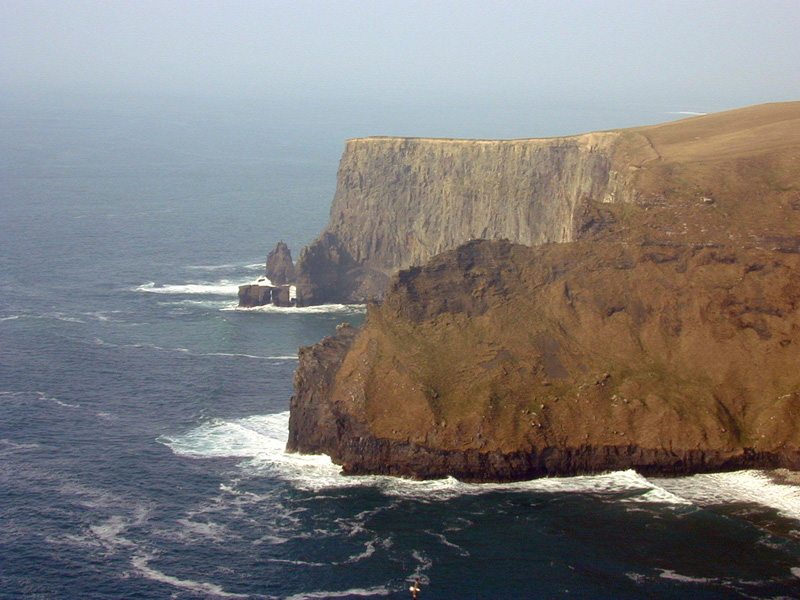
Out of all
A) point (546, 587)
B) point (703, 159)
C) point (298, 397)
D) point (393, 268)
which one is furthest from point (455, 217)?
point (546, 587)

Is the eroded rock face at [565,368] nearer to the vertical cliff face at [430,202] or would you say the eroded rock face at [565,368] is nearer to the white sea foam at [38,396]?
the white sea foam at [38,396]

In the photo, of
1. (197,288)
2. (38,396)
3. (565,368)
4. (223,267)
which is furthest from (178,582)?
(223,267)

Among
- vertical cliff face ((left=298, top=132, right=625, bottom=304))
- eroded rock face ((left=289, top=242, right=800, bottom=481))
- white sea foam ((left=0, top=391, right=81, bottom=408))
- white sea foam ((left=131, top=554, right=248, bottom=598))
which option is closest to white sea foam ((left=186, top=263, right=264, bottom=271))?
vertical cliff face ((left=298, top=132, right=625, bottom=304))

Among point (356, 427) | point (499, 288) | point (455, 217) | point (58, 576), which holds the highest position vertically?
point (455, 217)

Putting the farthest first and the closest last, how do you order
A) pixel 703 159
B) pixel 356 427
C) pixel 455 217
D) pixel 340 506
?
pixel 455 217, pixel 703 159, pixel 356 427, pixel 340 506

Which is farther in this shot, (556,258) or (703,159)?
(703,159)

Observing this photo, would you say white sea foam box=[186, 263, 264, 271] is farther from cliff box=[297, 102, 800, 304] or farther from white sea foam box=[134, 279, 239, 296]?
cliff box=[297, 102, 800, 304]

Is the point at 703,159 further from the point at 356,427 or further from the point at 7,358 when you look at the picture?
the point at 7,358
